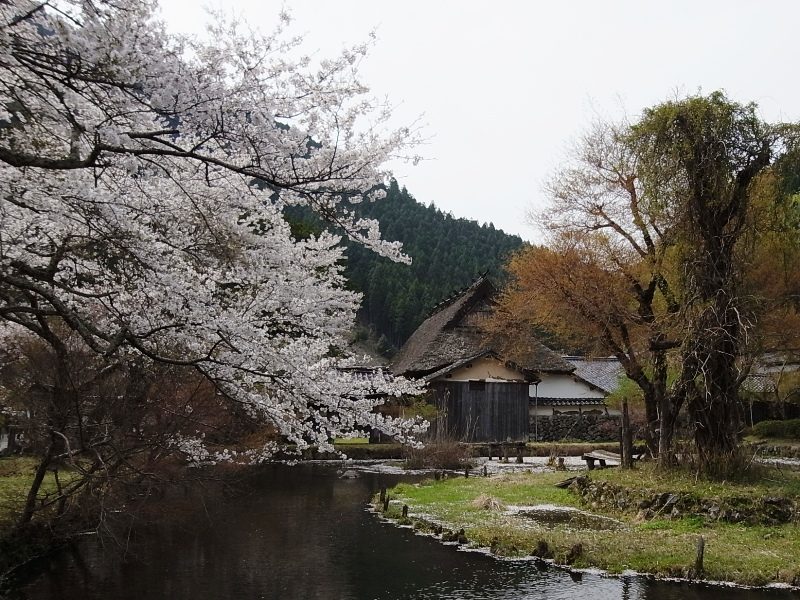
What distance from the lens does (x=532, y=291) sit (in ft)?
59.0

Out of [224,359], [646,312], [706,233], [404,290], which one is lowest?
[224,359]

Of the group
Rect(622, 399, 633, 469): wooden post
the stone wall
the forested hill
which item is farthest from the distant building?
the forested hill

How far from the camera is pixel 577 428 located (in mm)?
34000

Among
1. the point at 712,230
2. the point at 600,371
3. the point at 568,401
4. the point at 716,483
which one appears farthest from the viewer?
the point at 600,371

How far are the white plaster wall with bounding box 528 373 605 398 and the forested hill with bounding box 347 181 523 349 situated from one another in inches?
965

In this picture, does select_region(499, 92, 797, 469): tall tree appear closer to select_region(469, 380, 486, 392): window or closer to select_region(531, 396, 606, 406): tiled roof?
select_region(469, 380, 486, 392): window

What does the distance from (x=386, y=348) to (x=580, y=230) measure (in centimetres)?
4941

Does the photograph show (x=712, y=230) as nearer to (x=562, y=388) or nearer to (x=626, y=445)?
(x=626, y=445)

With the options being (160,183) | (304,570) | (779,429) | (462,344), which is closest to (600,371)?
(462,344)

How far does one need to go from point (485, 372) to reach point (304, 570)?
2242 cm

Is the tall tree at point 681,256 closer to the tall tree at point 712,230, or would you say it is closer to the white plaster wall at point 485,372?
the tall tree at point 712,230

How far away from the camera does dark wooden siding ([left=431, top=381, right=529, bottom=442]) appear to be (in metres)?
30.9

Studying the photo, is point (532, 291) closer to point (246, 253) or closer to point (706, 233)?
point (706, 233)

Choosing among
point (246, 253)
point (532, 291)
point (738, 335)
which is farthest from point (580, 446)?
point (246, 253)
